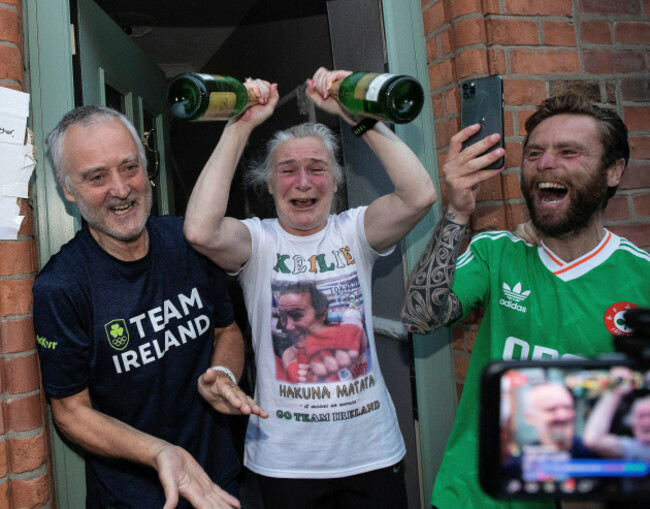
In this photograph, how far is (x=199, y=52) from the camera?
475cm

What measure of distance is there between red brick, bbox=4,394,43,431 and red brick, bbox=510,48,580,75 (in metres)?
1.72

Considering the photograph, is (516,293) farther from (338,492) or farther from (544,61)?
(544,61)

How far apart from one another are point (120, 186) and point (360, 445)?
Result: 3.14ft

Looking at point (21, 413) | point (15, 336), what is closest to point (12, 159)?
point (15, 336)

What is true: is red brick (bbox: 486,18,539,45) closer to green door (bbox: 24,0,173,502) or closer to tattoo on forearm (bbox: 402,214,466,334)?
tattoo on forearm (bbox: 402,214,466,334)

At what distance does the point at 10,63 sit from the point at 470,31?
1325mm

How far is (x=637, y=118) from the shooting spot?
6.05 ft

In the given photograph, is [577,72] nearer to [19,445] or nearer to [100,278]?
[100,278]

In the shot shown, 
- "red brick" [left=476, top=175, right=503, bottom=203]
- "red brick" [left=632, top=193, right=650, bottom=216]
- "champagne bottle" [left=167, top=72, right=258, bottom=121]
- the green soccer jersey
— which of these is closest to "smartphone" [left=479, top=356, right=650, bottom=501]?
the green soccer jersey

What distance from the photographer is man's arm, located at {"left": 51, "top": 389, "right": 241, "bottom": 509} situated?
111 centimetres

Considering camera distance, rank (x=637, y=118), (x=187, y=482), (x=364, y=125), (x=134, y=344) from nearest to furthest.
→ (x=187, y=482) < (x=134, y=344) < (x=364, y=125) < (x=637, y=118)

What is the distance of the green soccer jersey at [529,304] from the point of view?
47.1 inches

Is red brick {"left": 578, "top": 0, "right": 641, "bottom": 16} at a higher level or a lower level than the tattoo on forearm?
higher

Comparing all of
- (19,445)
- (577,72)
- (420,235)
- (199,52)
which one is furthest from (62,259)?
(199,52)
